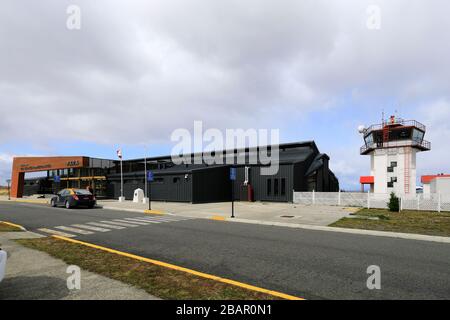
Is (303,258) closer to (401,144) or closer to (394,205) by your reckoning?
(394,205)

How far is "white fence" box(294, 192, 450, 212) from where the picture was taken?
21.5 meters

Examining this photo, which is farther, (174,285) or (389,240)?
(389,240)

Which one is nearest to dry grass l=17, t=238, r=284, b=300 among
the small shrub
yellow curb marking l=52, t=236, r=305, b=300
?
yellow curb marking l=52, t=236, r=305, b=300

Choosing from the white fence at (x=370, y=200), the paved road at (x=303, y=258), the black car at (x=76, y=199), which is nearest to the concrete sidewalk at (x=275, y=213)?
the black car at (x=76, y=199)

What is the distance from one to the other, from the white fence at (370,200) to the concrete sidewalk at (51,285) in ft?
75.9

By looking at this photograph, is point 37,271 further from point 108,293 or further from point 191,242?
point 191,242

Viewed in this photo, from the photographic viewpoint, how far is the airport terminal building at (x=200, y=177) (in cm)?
2820

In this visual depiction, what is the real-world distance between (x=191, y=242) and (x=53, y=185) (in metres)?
43.6

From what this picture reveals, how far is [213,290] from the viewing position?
470 centimetres

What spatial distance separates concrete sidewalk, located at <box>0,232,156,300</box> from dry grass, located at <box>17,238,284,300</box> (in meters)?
0.23

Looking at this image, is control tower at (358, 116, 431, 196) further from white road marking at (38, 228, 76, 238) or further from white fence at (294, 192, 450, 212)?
white road marking at (38, 228, 76, 238)
